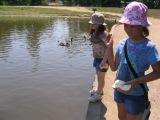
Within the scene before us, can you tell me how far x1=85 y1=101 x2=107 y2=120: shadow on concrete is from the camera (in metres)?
7.05

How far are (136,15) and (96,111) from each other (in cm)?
346

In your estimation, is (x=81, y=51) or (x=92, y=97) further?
(x=81, y=51)

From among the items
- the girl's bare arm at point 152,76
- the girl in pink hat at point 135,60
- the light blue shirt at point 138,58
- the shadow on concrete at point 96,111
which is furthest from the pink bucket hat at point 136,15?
the shadow on concrete at point 96,111

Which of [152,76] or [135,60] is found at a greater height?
[135,60]

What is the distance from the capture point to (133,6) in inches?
164

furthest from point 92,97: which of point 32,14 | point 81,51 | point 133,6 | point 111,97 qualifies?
point 32,14

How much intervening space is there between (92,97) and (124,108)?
3386 mm

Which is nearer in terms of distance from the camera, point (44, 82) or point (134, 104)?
point (134, 104)

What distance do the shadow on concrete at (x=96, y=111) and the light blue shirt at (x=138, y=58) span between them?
2713 mm

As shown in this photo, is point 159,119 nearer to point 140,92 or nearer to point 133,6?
point 140,92

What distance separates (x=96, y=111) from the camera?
7289 millimetres

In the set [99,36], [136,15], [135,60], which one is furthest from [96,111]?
[136,15]

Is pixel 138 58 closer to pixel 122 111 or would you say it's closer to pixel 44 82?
pixel 122 111

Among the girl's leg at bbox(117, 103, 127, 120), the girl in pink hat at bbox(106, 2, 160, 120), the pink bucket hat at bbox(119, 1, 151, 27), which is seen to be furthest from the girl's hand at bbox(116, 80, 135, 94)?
the pink bucket hat at bbox(119, 1, 151, 27)
